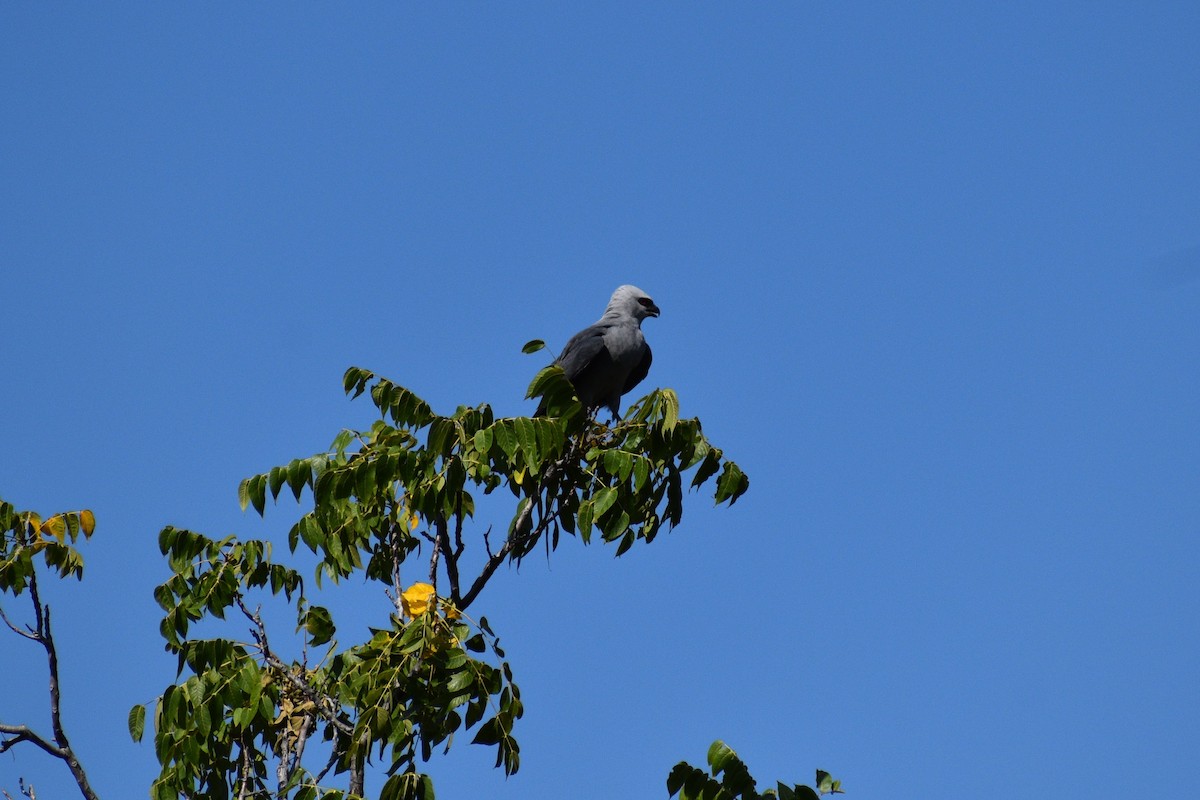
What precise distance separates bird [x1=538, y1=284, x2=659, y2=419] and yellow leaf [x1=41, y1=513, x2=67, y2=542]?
12.7ft

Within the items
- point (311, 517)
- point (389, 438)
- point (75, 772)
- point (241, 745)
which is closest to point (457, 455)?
point (389, 438)

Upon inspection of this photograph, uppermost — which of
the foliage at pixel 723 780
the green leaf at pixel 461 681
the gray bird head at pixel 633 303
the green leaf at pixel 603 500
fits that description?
the gray bird head at pixel 633 303

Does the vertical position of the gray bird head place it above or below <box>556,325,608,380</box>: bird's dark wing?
above

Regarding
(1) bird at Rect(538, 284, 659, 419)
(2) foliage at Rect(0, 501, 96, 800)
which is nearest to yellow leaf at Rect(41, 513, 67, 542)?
(2) foliage at Rect(0, 501, 96, 800)

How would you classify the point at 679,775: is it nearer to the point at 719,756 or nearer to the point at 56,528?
the point at 719,756

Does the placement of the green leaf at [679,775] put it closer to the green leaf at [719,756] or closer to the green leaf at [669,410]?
the green leaf at [719,756]

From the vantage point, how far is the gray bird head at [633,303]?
1000 cm

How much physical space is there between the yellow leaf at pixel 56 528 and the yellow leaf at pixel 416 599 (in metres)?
1.65

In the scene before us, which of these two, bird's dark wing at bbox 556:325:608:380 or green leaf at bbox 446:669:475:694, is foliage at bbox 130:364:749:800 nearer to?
green leaf at bbox 446:669:475:694

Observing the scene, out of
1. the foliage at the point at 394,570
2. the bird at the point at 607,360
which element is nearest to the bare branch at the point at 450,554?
the foliage at the point at 394,570

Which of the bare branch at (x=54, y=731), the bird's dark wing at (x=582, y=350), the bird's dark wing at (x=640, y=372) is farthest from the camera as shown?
the bird's dark wing at (x=640, y=372)

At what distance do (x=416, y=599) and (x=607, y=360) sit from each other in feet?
13.8

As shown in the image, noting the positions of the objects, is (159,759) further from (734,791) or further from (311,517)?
(734,791)

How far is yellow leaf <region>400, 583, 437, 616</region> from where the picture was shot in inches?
206
